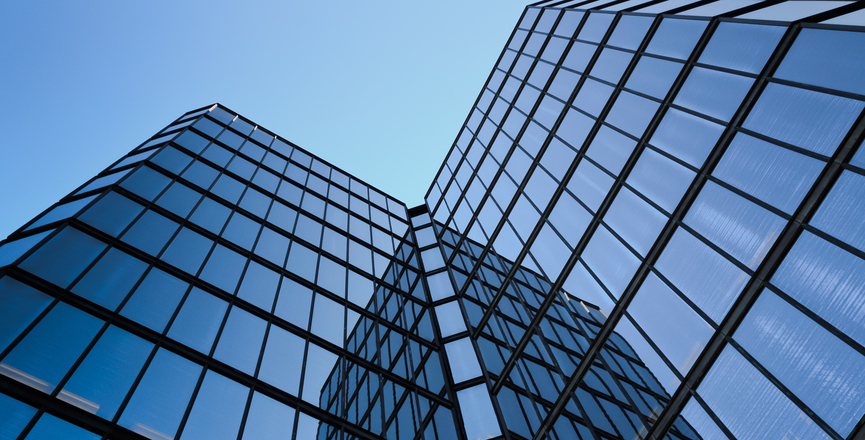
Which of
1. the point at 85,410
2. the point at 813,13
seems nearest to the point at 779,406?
the point at 813,13

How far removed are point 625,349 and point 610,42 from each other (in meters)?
12.3

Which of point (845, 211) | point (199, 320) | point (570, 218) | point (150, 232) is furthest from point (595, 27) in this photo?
point (199, 320)

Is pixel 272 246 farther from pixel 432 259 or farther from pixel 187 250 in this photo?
pixel 432 259

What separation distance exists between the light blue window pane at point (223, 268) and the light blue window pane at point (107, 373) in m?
3.71

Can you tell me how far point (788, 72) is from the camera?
11094mm

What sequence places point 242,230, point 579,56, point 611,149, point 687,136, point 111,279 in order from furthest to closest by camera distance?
1. point 579,56
2. point 242,230
3. point 611,149
4. point 687,136
5. point 111,279

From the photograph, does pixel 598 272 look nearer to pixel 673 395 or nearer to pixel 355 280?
pixel 673 395

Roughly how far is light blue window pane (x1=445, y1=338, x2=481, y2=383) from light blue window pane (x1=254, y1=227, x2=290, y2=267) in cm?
669

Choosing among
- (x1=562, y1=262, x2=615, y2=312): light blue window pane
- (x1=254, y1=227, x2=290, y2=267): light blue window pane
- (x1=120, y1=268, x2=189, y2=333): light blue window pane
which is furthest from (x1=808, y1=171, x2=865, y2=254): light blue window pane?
(x1=254, y1=227, x2=290, y2=267): light blue window pane

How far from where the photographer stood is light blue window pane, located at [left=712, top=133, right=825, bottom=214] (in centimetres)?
988

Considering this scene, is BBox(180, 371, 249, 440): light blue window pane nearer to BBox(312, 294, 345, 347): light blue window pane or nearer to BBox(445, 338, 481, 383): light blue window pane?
BBox(312, 294, 345, 347): light blue window pane

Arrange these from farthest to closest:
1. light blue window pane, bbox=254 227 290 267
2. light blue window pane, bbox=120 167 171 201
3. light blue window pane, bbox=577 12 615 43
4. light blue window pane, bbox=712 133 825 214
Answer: light blue window pane, bbox=577 12 615 43, light blue window pane, bbox=254 227 290 267, light blue window pane, bbox=120 167 171 201, light blue window pane, bbox=712 133 825 214

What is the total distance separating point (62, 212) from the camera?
14.0 m

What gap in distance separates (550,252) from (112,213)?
13.5 m
